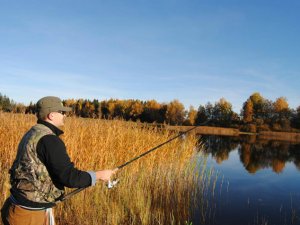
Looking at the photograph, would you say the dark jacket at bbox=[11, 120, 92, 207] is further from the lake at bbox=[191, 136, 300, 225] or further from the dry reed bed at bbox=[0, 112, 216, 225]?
the lake at bbox=[191, 136, 300, 225]

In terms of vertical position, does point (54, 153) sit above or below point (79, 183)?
above

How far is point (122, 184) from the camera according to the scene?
19.5ft

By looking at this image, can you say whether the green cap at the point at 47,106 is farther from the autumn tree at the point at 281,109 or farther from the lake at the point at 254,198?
the autumn tree at the point at 281,109

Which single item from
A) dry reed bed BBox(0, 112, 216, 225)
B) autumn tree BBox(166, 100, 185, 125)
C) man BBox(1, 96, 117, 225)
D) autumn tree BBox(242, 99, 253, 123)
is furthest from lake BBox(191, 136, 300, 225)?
autumn tree BBox(242, 99, 253, 123)

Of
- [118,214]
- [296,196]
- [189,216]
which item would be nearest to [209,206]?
[189,216]

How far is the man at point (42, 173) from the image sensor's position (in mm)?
2268

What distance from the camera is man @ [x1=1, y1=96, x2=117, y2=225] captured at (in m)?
2.27

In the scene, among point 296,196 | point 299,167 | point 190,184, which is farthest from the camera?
point 299,167

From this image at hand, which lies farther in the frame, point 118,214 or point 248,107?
point 248,107

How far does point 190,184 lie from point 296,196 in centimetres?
575

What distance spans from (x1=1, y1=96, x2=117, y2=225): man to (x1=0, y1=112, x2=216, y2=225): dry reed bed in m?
1.50

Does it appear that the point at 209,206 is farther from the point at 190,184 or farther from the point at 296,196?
the point at 296,196

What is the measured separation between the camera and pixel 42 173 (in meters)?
2.32

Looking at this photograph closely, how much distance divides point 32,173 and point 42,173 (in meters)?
0.08
